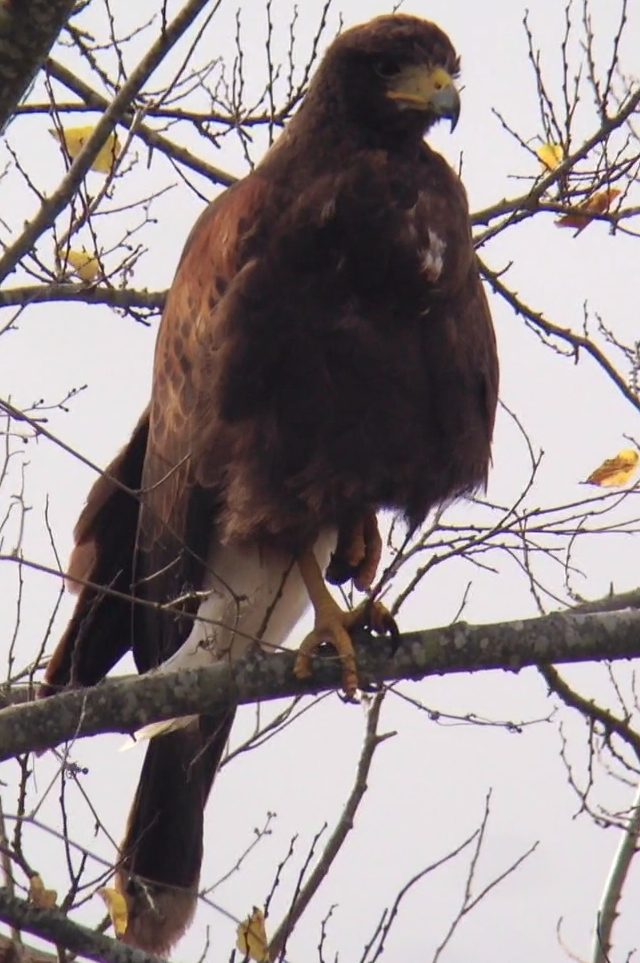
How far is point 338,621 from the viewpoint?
392cm

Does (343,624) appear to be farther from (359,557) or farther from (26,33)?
(26,33)

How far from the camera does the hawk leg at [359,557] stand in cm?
441

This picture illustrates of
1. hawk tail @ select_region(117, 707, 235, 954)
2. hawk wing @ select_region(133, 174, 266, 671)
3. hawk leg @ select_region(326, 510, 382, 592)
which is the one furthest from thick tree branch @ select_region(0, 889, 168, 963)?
hawk leg @ select_region(326, 510, 382, 592)

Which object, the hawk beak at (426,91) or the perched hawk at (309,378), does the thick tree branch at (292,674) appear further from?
the hawk beak at (426,91)

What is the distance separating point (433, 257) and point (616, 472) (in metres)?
0.86

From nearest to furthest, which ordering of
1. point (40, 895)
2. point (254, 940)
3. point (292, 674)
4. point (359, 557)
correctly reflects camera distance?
point (40, 895), point (292, 674), point (254, 940), point (359, 557)

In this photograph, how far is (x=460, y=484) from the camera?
4.19 m

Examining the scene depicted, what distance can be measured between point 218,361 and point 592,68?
168 centimetres

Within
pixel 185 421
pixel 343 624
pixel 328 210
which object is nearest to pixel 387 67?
pixel 328 210

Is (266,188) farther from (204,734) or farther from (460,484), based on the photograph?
(204,734)

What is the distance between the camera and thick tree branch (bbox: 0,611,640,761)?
322 centimetres

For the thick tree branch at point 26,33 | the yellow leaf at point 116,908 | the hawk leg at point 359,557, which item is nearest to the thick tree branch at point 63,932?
the yellow leaf at point 116,908

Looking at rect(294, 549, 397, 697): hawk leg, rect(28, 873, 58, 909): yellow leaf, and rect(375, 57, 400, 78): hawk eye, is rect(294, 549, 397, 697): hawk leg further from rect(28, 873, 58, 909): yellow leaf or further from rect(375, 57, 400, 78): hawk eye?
rect(375, 57, 400, 78): hawk eye

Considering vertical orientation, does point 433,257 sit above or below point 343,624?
above
